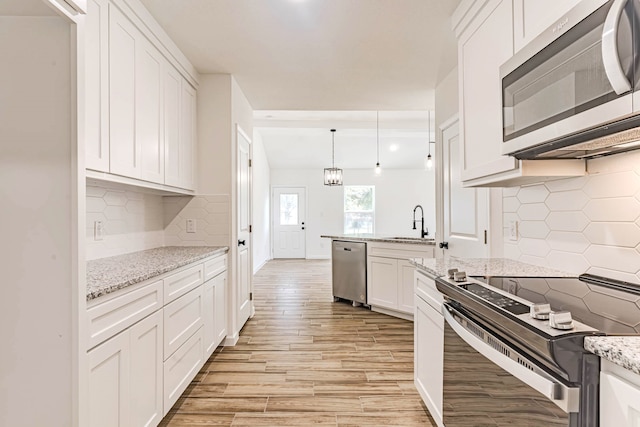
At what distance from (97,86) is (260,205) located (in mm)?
6098

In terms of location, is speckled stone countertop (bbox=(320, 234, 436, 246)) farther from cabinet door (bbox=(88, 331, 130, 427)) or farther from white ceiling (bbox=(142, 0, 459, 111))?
cabinet door (bbox=(88, 331, 130, 427))

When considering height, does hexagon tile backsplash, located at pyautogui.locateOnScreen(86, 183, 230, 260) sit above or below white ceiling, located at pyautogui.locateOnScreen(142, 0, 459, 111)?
below

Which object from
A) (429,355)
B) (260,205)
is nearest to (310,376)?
(429,355)

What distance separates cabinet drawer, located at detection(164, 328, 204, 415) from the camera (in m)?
1.83

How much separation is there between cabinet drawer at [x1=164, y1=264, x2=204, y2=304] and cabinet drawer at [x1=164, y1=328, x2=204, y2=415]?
33 cm

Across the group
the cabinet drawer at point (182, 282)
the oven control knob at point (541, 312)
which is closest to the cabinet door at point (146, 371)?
the cabinet drawer at point (182, 282)

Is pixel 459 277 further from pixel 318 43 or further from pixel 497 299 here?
pixel 318 43

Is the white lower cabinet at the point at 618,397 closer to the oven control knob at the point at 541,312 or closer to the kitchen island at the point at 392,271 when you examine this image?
the oven control knob at the point at 541,312

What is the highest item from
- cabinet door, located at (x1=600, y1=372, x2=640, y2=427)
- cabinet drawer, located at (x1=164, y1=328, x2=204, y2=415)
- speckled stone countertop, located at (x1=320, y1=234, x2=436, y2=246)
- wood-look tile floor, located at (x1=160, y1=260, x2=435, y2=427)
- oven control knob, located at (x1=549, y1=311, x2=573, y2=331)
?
oven control knob, located at (x1=549, y1=311, x2=573, y2=331)

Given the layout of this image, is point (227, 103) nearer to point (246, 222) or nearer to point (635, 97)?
point (246, 222)

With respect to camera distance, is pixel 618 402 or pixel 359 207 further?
pixel 359 207

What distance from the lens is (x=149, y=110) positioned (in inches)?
86.4

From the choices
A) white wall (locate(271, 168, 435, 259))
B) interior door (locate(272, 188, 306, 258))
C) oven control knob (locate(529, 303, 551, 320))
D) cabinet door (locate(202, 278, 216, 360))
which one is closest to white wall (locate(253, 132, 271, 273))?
interior door (locate(272, 188, 306, 258))

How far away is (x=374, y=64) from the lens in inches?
112
